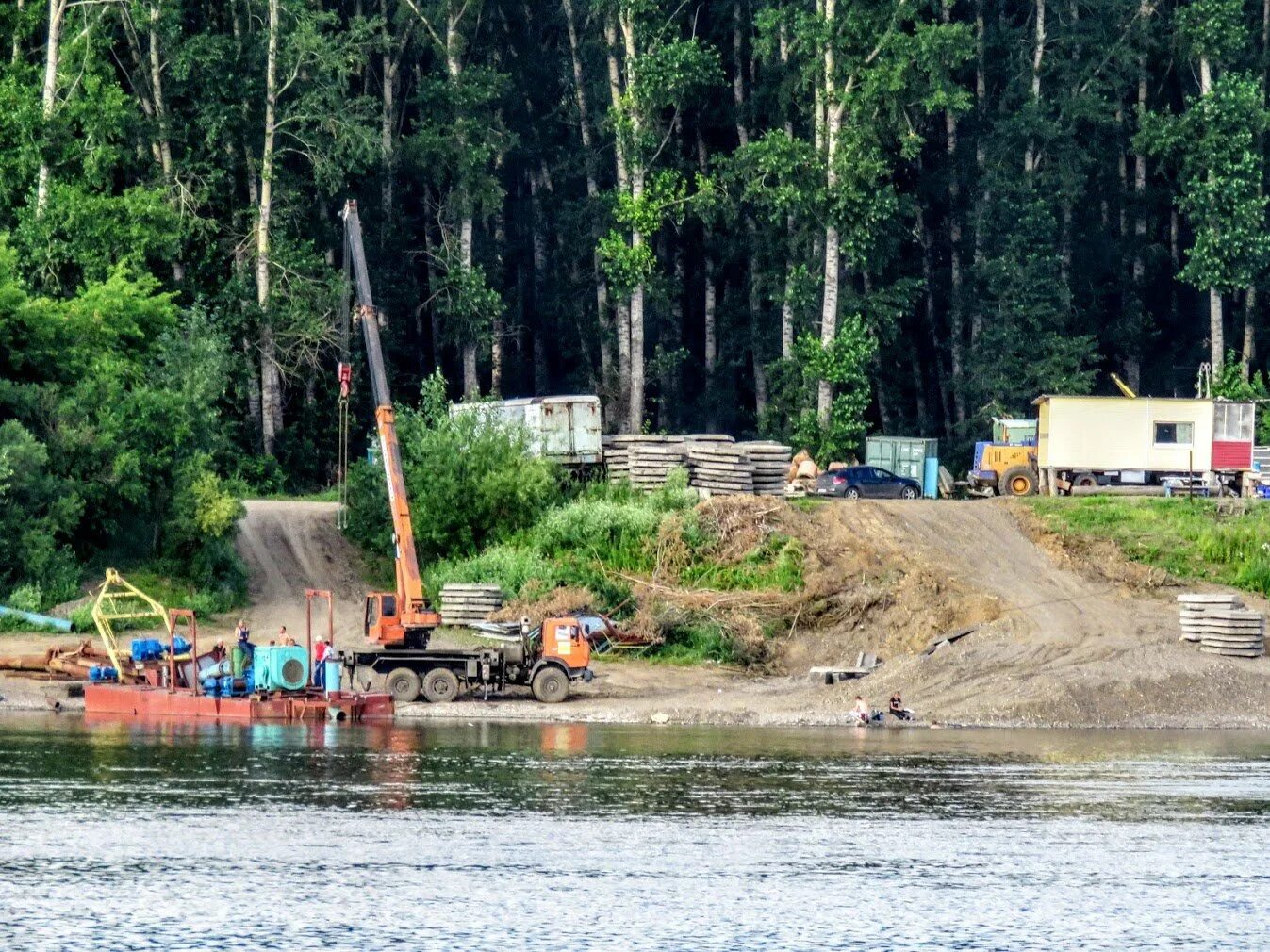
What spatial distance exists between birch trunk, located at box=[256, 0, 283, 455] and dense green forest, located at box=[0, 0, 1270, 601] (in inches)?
6.2

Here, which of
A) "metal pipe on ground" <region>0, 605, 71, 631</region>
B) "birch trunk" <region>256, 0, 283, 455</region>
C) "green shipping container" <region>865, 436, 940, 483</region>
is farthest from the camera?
"green shipping container" <region>865, 436, 940, 483</region>

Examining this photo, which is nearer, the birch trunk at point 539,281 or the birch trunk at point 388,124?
the birch trunk at point 388,124

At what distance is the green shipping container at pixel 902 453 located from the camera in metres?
74.1

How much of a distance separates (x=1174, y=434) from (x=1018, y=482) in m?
5.23

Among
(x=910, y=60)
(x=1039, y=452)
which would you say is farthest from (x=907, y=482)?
(x=910, y=60)

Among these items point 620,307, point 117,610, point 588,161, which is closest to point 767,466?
point 620,307

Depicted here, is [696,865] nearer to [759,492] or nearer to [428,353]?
[759,492]

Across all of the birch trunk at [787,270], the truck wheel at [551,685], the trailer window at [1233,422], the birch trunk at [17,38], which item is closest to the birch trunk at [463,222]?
the birch trunk at [787,270]

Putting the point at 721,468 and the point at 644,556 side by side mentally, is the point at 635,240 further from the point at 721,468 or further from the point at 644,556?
the point at 644,556

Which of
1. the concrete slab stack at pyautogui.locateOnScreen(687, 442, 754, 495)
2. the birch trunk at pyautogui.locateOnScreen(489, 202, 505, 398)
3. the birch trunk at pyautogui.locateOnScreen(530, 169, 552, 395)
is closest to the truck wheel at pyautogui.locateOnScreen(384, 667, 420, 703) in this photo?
the concrete slab stack at pyautogui.locateOnScreen(687, 442, 754, 495)

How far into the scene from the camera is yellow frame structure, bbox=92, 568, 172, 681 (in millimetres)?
47594

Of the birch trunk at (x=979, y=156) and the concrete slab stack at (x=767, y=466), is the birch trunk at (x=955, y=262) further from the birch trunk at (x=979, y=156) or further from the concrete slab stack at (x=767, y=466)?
the concrete slab stack at (x=767, y=466)

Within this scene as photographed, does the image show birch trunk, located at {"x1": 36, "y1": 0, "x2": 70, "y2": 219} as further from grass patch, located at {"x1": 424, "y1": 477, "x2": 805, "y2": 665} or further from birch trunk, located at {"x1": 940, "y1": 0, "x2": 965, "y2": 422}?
birch trunk, located at {"x1": 940, "y1": 0, "x2": 965, "y2": 422}

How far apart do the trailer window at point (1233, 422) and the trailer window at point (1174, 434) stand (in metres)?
0.78
